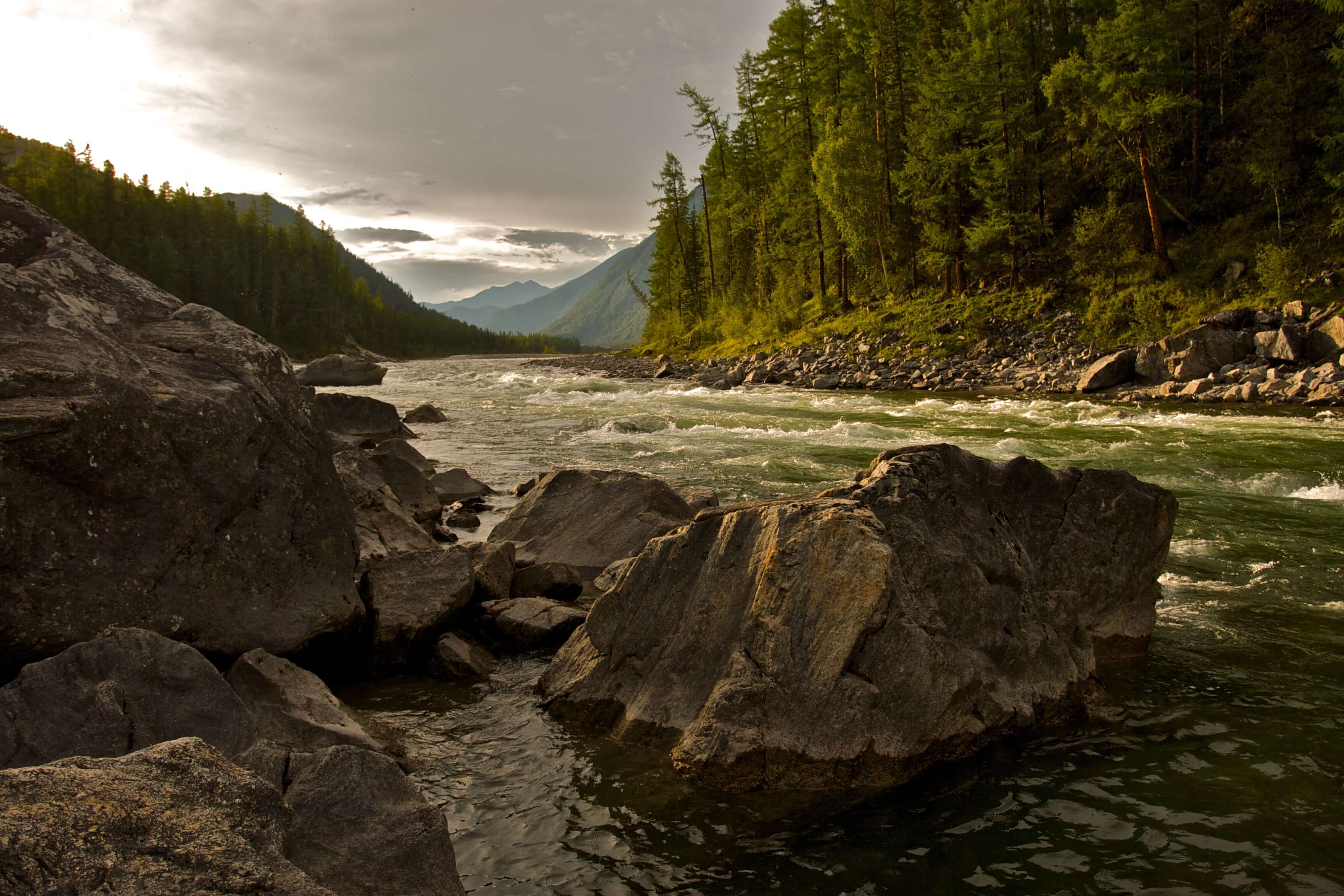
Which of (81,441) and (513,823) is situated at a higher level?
(81,441)

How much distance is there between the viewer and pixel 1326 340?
84.1 feet

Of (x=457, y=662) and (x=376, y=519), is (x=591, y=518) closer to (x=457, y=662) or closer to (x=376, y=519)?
(x=376, y=519)

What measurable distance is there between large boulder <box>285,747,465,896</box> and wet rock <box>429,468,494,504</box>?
10.9 m

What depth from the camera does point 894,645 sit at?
570 cm

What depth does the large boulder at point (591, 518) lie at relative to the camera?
10.7 m

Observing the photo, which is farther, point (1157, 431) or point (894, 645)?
point (1157, 431)

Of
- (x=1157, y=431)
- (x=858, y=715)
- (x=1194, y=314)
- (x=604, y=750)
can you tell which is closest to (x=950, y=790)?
(x=858, y=715)

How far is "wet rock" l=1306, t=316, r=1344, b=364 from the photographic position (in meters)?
25.1

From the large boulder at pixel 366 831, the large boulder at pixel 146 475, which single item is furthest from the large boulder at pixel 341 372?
the large boulder at pixel 366 831

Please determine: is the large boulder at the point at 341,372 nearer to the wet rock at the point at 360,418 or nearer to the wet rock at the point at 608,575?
the wet rock at the point at 360,418

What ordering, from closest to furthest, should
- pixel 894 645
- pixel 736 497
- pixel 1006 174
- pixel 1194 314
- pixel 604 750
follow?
pixel 894 645
pixel 604 750
pixel 736 497
pixel 1194 314
pixel 1006 174

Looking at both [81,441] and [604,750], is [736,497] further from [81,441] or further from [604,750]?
[81,441]

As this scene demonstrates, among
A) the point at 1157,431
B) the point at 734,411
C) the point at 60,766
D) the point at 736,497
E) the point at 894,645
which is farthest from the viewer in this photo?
the point at 734,411

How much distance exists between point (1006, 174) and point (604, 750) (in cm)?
4438
